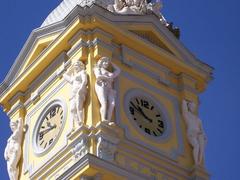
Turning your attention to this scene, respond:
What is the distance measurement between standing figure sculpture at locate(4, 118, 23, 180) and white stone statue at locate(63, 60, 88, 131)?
109 inches

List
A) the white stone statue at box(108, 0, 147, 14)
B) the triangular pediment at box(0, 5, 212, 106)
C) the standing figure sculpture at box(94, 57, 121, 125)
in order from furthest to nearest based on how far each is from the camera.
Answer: the white stone statue at box(108, 0, 147, 14) → the triangular pediment at box(0, 5, 212, 106) → the standing figure sculpture at box(94, 57, 121, 125)

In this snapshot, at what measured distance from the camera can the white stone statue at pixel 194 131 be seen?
3291 centimetres

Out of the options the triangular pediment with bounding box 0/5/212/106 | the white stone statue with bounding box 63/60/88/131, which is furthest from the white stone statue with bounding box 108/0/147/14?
the white stone statue with bounding box 63/60/88/131

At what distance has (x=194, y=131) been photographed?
33219 millimetres

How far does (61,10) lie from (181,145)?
6.40 metres

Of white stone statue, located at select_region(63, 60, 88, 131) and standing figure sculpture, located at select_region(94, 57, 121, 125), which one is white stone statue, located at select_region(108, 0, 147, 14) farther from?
white stone statue, located at select_region(63, 60, 88, 131)

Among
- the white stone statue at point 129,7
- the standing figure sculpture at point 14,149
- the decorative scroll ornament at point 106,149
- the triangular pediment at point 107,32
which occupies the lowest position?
the decorative scroll ornament at point 106,149

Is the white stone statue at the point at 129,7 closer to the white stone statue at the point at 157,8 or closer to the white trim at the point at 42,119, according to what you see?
the white stone statue at the point at 157,8

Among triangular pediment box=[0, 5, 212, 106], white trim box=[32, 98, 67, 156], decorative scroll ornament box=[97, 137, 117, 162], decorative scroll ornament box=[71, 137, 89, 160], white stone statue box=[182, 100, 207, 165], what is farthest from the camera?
white stone statue box=[182, 100, 207, 165]

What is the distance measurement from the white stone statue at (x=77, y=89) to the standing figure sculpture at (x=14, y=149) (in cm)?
277

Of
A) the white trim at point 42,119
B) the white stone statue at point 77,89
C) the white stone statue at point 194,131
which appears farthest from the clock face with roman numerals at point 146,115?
the white trim at point 42,119

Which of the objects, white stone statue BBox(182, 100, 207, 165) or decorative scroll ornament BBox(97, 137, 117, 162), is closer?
decorative scroll ornament BBox(97, 137, 117, 162)

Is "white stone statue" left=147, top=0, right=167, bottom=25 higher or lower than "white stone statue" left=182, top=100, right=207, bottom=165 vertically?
higher

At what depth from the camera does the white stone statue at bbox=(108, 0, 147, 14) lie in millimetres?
34125
